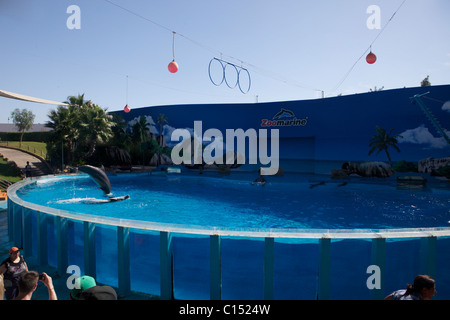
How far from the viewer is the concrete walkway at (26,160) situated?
15989 millimetres

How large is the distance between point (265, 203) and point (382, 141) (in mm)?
9688

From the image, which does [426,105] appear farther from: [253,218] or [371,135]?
[253,218]

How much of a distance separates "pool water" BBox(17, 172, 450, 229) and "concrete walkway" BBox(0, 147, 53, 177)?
3834 millimetres

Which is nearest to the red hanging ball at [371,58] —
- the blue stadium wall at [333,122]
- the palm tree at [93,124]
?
the blue stadium wall at [333,122]

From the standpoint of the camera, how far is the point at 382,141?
15773 mm

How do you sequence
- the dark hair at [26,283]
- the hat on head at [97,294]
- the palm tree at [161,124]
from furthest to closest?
the palm tree at [161,124] → the dark hair at [26,283] → the hat on head at [97,294]

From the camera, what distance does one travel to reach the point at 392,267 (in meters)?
2.89

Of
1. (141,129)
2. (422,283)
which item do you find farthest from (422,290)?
(141,129)

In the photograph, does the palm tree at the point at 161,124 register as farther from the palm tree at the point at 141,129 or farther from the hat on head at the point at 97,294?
the hat on head at the point at 97,294

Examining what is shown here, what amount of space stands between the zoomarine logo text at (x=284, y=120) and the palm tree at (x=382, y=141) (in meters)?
4.11

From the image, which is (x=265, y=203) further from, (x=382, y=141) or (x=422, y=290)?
(x=382, y=141)

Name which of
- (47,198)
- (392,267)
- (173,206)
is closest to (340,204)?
(173,206)

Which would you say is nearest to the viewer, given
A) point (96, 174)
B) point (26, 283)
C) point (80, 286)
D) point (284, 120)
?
point (26, 283)
